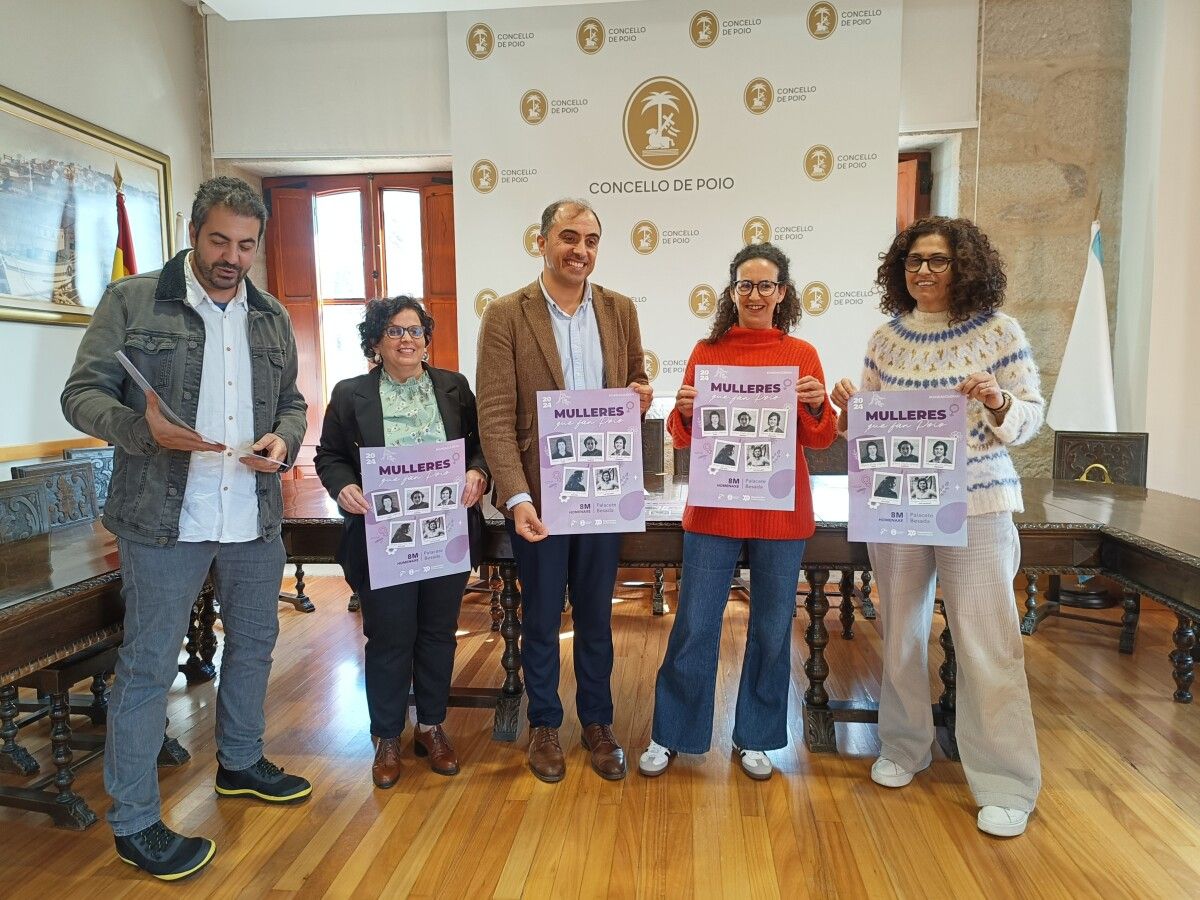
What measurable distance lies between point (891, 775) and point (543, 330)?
168 cm

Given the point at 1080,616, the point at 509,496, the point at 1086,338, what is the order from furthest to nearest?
the point at 1086,338 < the point at 1080,616 < the point at 509,496

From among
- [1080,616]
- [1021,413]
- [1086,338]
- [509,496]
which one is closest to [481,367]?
[509,496]

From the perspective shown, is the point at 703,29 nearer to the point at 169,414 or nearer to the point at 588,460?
the point at 588,460

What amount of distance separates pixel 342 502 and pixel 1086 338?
165 inches

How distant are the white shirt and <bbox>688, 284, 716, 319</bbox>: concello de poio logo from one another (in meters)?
3.14

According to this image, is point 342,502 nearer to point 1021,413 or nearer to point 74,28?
point 1021,413

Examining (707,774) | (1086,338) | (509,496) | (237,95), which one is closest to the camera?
(509,496)

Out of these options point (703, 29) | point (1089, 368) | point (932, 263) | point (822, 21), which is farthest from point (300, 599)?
point (1089, 368)

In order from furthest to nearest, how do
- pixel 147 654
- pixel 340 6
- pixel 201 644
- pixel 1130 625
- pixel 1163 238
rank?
1. pixel 340 6
2. pixel 1163 238
3. pixel 1130 625
4. pixel 201 644
5. pixel 147 654

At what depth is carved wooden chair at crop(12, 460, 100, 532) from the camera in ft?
7.72

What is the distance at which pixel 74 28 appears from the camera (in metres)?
3.88

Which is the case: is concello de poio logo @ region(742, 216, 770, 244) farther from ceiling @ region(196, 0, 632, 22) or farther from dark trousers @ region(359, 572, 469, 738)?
dark trousers @ region(359, 572, 469, 738)

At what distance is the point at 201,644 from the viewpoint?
10.2 ft

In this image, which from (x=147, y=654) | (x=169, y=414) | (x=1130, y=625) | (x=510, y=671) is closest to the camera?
(x=169, y=414)
